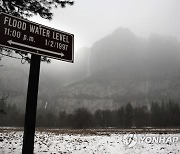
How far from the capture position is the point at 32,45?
3.59m

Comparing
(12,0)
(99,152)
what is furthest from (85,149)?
(12,0)

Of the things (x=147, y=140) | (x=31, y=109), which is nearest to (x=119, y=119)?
(x=147, y=140)

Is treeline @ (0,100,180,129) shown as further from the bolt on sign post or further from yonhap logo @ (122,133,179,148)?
the bolt on sign post

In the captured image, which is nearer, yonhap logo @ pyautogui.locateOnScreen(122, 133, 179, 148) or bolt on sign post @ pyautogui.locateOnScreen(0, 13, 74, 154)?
bolt on sign post @ pyautogui.locateOnScreen(0, 13, 74, 154)

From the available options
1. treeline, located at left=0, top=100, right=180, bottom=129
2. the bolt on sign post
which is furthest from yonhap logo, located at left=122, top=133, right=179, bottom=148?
treeline, located at left=0, top=100, right=180, bottom=129

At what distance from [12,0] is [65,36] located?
9.45ft

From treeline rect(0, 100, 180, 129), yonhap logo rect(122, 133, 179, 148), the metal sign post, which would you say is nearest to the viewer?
the metal sign post

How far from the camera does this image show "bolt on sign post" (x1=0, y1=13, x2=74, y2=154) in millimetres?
3326

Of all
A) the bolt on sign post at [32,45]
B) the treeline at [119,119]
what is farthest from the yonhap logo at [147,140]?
the treeline at [119,119]

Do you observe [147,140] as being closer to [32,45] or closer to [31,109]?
[31,109]

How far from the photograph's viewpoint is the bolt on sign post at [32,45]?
3.33 metres

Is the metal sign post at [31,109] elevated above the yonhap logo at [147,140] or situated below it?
above

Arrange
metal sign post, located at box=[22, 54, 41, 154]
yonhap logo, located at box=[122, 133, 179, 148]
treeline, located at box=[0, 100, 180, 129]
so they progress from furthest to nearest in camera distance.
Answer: treeline, located at box=[0, 100, 180, 129]
yonhap logo, located at box=[122, 133, 179, 148]
metal sign post, located at box=[22, 54, 41, 154]

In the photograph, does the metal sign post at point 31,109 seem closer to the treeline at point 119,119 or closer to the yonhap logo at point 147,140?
the yonhap logo at point 147,140
